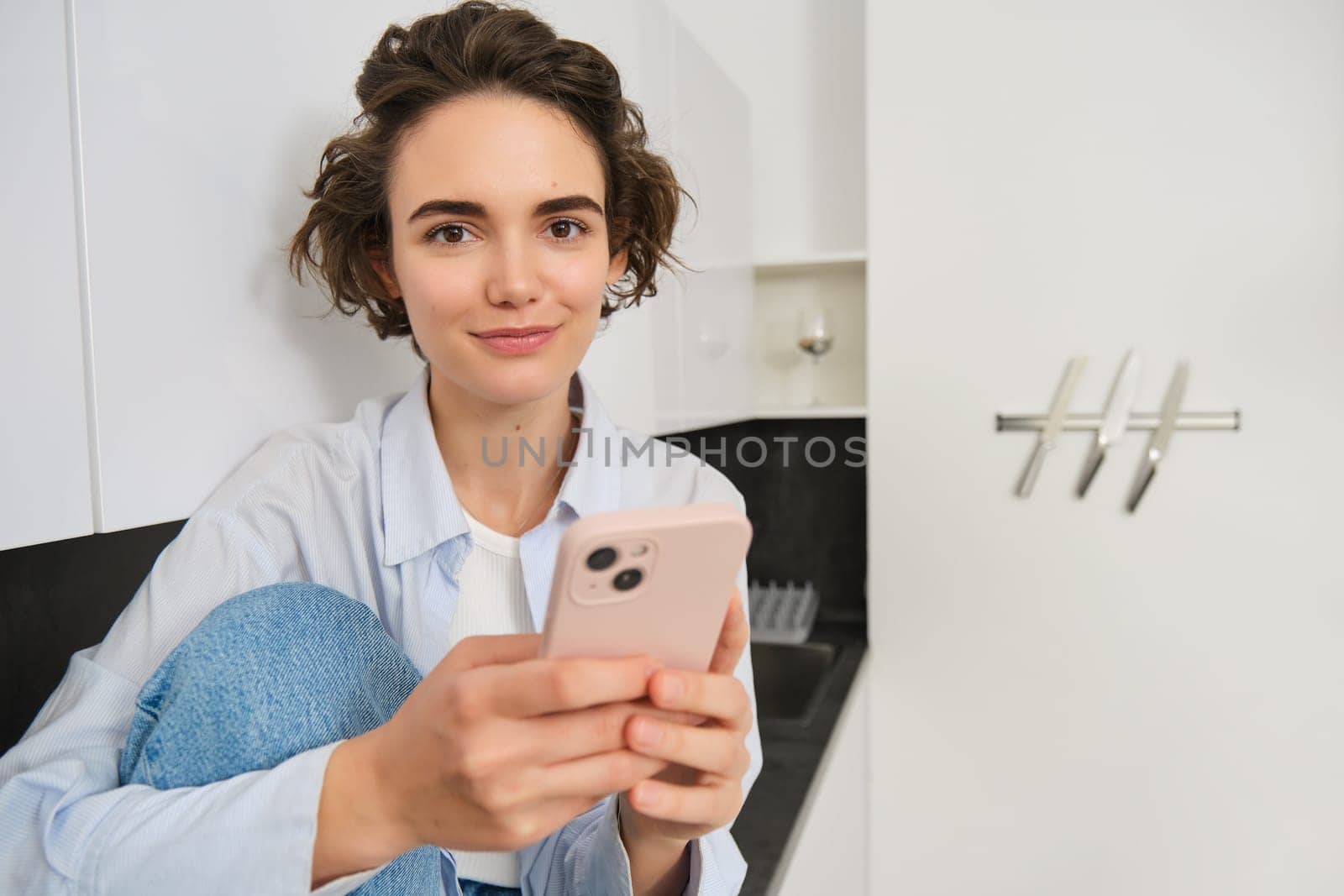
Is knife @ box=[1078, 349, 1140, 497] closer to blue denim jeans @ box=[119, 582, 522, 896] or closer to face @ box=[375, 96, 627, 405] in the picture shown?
face @ box=[375, 96, 627, 405]

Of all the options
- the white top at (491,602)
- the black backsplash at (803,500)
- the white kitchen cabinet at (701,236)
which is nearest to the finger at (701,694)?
the white top at (491,602)

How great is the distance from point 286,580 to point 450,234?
312mm

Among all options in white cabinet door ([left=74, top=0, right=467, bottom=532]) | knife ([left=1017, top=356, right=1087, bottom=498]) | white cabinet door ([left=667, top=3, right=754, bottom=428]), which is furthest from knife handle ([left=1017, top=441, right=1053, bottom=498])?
white cabinet door ([left=74, top=0, right=467, bottom=532])

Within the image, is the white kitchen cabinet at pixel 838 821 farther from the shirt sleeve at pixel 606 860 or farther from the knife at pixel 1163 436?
the knife at pixel 1163 436

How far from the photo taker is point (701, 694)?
452 millimetres

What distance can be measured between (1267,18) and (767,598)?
1481mm

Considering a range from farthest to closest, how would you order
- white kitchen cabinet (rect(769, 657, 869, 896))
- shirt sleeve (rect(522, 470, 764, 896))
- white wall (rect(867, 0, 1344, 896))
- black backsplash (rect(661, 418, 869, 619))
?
black backsplash (rect(661, 418, 869, 619)) → white wall (rect(867, 0, 1344, 896)) → white kitchen cabinet (rect(769, 657, 869, 896)) → shirt sleeve (rect(522, 470, 764, 896))

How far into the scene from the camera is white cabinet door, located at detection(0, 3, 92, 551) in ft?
1.59

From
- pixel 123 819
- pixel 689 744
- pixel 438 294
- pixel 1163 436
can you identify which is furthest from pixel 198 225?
pixel 1163 436

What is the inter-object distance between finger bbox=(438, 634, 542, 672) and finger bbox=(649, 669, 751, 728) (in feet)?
0.23

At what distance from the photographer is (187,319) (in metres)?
0.62

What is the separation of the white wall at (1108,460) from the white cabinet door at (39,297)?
1447 mm

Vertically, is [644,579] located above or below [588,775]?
above

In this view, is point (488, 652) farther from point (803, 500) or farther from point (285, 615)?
point (803, 500)
